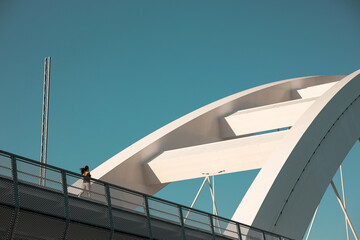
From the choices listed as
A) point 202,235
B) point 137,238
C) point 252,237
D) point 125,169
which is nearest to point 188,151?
point 125,169

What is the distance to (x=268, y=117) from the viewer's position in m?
21.5

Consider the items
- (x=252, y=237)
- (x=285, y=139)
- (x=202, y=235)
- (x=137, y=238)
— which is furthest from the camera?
(x=285, y=139)

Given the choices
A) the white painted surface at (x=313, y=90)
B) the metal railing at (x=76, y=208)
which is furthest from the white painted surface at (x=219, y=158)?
the white painted surface at (x=313, y=90)

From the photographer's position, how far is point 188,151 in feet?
59.6

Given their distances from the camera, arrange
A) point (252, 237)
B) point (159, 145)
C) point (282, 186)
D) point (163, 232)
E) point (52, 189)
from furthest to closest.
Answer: point (159, 145) < point (282, 186) < point (252, 237) < point (163, 232) < point (52, 189)

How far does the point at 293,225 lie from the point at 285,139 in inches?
102

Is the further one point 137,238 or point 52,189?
point 137,238

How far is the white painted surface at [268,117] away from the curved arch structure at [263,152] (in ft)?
0.11

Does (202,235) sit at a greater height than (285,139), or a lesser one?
lesser

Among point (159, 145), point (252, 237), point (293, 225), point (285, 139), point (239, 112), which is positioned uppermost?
point (239, 112)

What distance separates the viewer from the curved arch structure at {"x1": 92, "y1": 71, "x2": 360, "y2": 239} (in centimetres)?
1464

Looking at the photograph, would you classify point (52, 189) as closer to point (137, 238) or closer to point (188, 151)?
point (137, 238)

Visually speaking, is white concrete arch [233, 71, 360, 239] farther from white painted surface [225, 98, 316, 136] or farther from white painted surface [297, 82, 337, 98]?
white painted surface [297, 82, 337, 98]

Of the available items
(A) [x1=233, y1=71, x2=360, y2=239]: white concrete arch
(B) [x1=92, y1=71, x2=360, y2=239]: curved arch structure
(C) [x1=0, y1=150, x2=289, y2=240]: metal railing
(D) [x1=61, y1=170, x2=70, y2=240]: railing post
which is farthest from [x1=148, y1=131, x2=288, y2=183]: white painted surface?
(D) [x1=61, y1=170, x2=70, y2=240]: railing post
